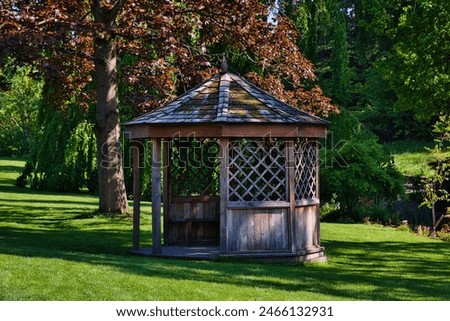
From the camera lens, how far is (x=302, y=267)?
1250 cm

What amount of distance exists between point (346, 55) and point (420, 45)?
21.0ft

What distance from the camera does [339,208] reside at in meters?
23.3

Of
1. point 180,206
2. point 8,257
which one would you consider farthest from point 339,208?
point 8,257

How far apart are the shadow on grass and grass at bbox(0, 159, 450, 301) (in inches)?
0.6

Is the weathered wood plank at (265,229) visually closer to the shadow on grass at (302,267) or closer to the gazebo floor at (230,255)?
the gazebo floor at (230,255)

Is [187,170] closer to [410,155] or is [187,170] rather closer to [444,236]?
[444,236]

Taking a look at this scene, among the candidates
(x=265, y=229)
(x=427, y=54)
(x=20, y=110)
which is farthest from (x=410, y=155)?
(x=265, y=229)

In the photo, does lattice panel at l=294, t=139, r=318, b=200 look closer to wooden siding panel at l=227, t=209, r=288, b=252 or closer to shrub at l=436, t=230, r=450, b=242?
wooden siding panel at l=227, t=209, r=288, b=252

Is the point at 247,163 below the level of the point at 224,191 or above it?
above

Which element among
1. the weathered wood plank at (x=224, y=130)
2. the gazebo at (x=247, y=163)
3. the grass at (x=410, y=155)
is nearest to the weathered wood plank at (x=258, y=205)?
the gazebo at (x=247, y=163)

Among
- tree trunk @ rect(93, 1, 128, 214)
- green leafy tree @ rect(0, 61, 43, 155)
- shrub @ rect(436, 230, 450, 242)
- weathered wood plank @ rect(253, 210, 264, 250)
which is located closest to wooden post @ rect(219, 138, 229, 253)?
weathered wood plank @ rect(253, 210, 264, 250)

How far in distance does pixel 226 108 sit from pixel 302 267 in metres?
2.83

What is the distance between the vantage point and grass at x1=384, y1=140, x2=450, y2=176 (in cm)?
3262

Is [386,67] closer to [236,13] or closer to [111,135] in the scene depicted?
[236,13]
